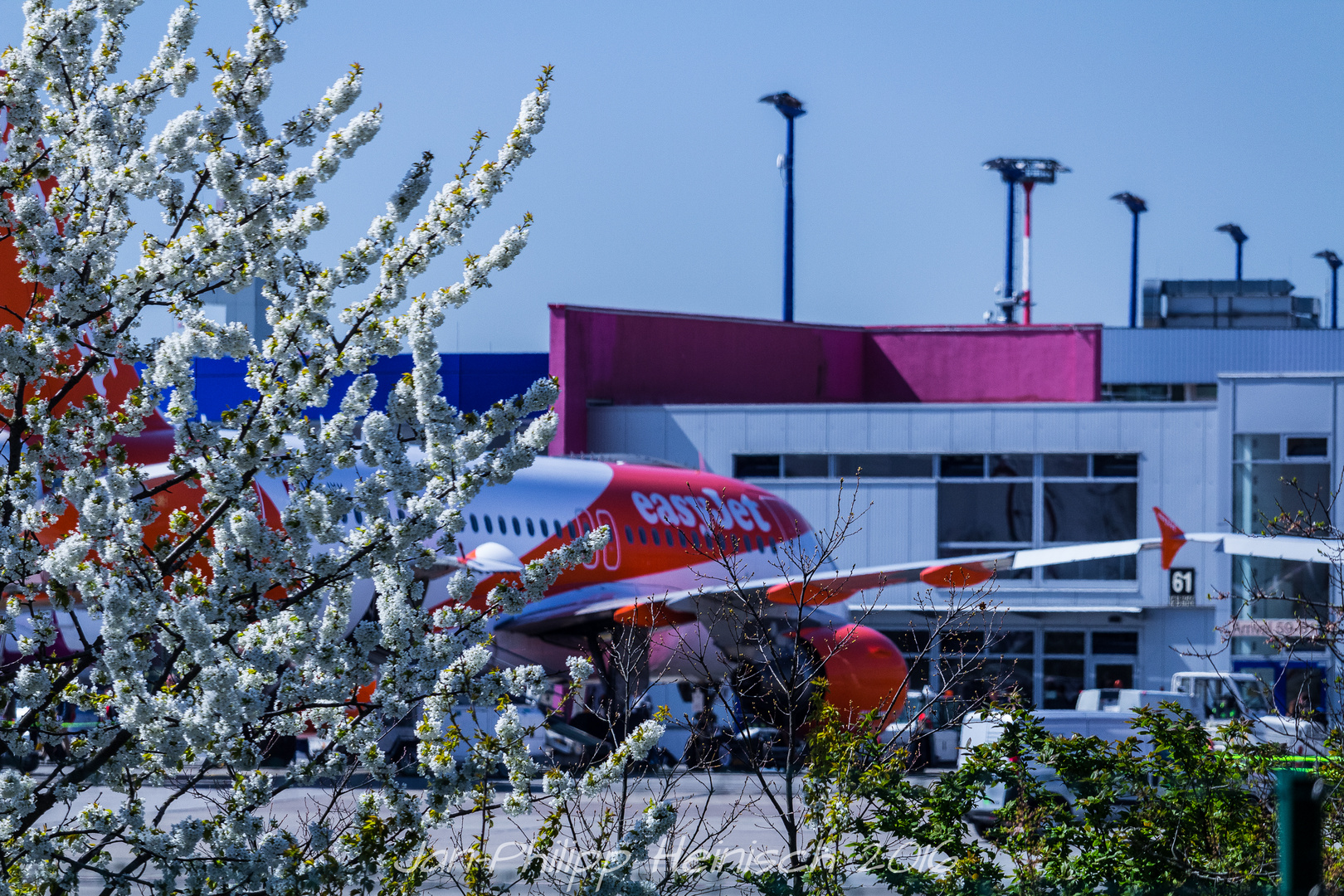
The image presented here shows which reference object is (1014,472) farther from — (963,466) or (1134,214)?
(1134,214)

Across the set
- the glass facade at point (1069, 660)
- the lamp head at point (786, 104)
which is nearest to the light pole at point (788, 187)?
the lamp head at point (786, 104)

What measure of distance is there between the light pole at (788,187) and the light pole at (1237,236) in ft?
105

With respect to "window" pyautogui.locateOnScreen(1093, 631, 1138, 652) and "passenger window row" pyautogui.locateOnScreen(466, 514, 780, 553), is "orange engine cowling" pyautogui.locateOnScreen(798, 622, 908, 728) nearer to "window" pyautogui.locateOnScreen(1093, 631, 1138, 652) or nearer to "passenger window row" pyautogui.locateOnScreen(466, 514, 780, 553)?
"passenger window row" pyautogui.locateOnScreen(466, 514, 780, 553)

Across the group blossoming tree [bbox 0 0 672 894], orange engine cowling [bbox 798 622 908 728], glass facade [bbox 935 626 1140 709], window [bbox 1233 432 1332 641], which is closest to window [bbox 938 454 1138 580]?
glass facade [bbox 935 626 1140 709]

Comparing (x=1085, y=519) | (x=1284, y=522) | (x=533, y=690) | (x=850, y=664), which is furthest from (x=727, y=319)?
(x=533, y=690)

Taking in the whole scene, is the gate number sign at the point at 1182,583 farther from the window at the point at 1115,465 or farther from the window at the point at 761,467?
the window at the point at 761,467

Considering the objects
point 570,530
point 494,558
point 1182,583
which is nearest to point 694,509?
point 570,530

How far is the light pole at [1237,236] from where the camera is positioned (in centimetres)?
7650

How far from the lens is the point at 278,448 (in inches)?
253

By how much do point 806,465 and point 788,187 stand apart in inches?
545

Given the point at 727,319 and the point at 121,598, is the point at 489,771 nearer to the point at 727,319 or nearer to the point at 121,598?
the point at 121,598

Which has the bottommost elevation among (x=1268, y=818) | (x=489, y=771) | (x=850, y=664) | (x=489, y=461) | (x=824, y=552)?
(x=850, y=664)

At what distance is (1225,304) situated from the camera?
59.9 m

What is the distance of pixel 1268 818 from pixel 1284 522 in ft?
8.82
